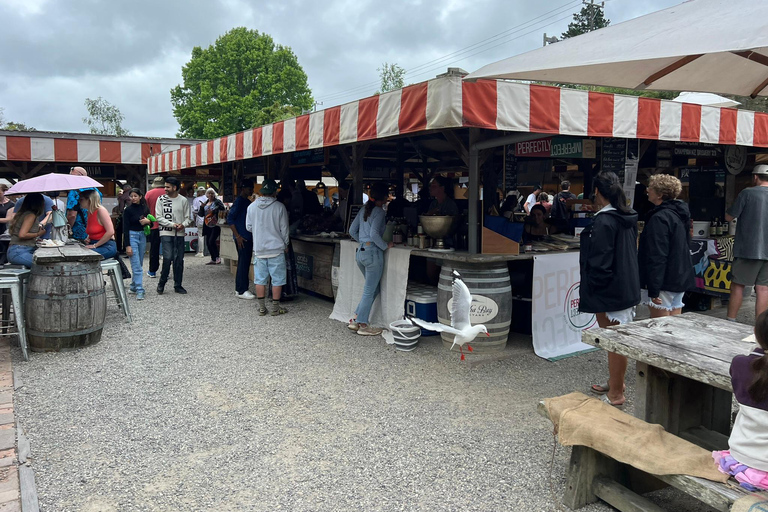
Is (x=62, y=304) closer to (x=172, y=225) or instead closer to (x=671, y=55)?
(x=172, y=225)

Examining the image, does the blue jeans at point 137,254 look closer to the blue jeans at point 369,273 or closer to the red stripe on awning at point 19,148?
the blue jeans at point 369,273

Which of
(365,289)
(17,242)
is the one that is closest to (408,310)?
(365,289)

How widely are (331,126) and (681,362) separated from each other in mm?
4029

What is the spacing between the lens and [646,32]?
2.82 metres

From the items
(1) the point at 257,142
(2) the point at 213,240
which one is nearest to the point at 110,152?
(2) the point at 213,240

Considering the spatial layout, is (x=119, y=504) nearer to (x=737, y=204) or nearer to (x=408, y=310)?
(x=408, y=310)

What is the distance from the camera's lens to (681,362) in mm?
2396

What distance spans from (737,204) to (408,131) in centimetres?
380

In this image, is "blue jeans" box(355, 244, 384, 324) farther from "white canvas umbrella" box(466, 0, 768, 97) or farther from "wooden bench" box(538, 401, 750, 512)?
"wooden bench" box(538, 401, 750, 512)

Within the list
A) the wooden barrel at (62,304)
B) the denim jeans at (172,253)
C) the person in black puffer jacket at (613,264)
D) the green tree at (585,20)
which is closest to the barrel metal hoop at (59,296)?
the wooden barrel at (62,304)

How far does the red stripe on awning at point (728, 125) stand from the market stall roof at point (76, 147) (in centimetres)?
1081

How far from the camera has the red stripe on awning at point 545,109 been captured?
13.8 feet

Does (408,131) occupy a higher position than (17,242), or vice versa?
(408,131)

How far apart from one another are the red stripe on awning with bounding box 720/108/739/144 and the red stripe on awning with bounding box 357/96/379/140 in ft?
12.7
